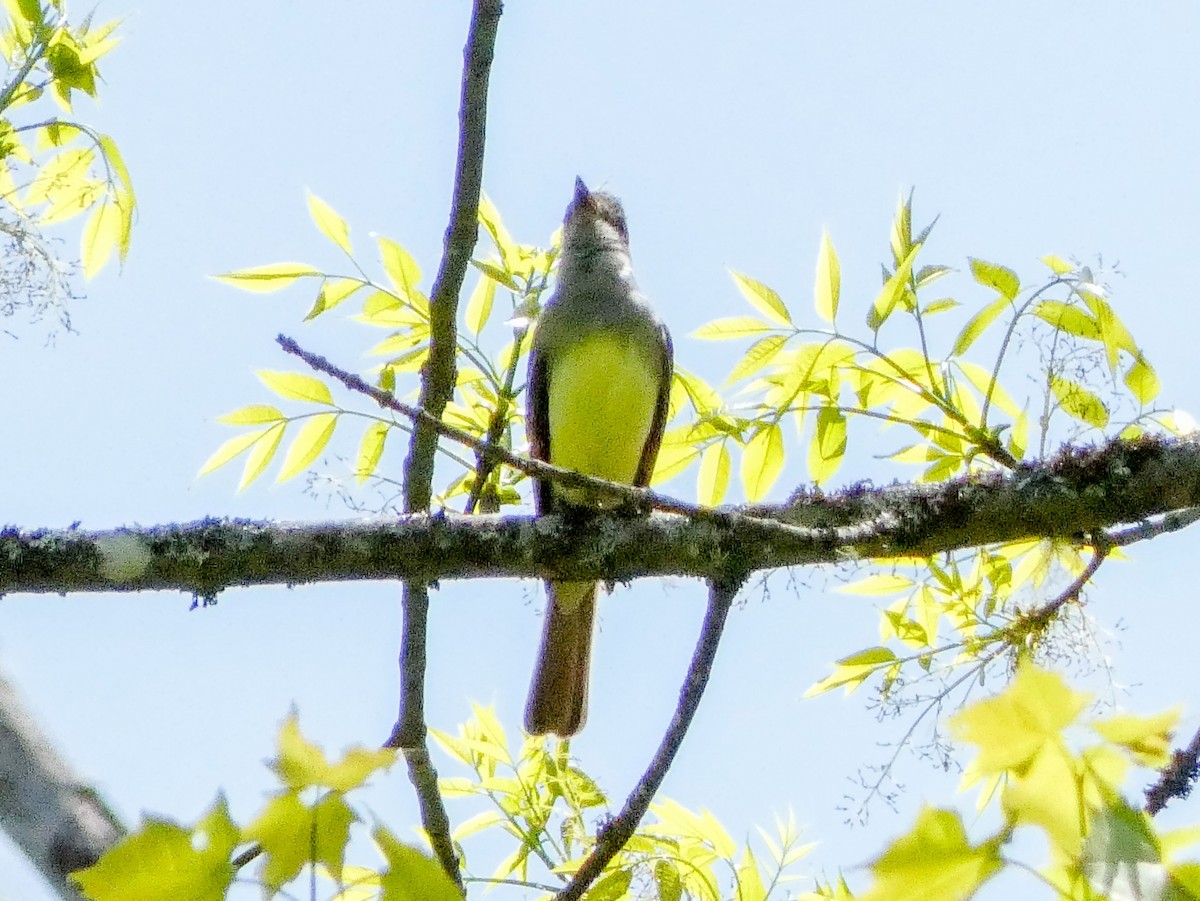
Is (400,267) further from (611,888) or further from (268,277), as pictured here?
(611,888)

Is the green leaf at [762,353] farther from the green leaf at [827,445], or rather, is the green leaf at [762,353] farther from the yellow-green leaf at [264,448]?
the yellow-green leaf at [264,448]

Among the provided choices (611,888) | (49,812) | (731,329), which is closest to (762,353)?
(731,329)

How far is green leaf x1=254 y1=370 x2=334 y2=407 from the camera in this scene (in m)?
3.25

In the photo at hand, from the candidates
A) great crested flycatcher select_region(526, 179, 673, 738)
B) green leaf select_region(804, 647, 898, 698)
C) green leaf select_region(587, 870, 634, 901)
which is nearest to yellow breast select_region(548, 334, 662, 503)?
great crested flycatcher select_region(526, 179, 673, 738)

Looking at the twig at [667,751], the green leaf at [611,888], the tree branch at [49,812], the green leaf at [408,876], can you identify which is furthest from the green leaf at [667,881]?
the green leaf at [408,876]

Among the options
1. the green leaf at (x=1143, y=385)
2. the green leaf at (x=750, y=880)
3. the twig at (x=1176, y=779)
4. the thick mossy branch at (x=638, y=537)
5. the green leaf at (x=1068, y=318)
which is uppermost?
the green leaf at (x=1068, y=318)

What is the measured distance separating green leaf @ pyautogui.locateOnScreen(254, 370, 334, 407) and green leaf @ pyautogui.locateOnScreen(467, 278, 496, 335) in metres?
0.40

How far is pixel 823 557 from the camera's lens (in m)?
2.53

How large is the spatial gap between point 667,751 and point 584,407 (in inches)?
77.4

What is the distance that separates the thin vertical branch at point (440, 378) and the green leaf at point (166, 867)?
4.83 feet

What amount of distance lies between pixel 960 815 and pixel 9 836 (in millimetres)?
827

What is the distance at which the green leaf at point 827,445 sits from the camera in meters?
3.00

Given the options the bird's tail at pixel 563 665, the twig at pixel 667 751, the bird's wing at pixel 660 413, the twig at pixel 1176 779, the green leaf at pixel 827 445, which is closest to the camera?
the twig at pixel 1176 779

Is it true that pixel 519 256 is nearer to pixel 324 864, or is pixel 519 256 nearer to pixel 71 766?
pixel 71 766
